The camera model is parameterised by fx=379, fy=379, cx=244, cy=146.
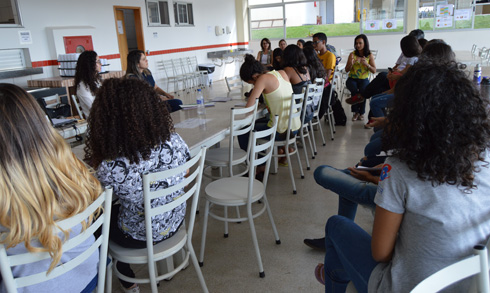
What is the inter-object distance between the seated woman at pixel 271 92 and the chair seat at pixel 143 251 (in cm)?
171

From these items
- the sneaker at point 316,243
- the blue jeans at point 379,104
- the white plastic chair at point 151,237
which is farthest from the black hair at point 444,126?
the blue jeans at point 379,104

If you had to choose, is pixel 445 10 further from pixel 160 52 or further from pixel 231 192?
pixel 231 192

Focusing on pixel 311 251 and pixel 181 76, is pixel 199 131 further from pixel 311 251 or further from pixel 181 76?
pixel 181 76

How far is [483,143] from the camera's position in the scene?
1093 mm

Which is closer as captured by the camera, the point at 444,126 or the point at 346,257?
the point at 444,126

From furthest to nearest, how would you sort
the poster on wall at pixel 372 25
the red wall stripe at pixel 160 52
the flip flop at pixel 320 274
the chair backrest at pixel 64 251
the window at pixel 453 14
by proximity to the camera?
the poster on wall at pixel 372 25 < the window at pixel 453 14 < the red wall stripe at pixel 160 52 < the flip flop at pixel 320 274 < the chair backrest at pixel 64 251

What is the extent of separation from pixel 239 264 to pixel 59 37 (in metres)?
5.65

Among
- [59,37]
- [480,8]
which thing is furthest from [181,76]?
[480,8]

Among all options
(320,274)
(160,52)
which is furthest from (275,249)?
(160,52)

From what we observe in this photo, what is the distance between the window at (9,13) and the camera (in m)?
5.64

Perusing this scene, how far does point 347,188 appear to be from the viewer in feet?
5.82

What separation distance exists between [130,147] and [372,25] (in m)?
11.2

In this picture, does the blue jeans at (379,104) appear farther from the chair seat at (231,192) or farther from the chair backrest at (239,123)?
the chair seat at (231,192)

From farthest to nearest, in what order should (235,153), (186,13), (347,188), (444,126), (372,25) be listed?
1. (372,25)
2. (186,13)
3. (235,153)
4. (347,188)
5. (444,126)
